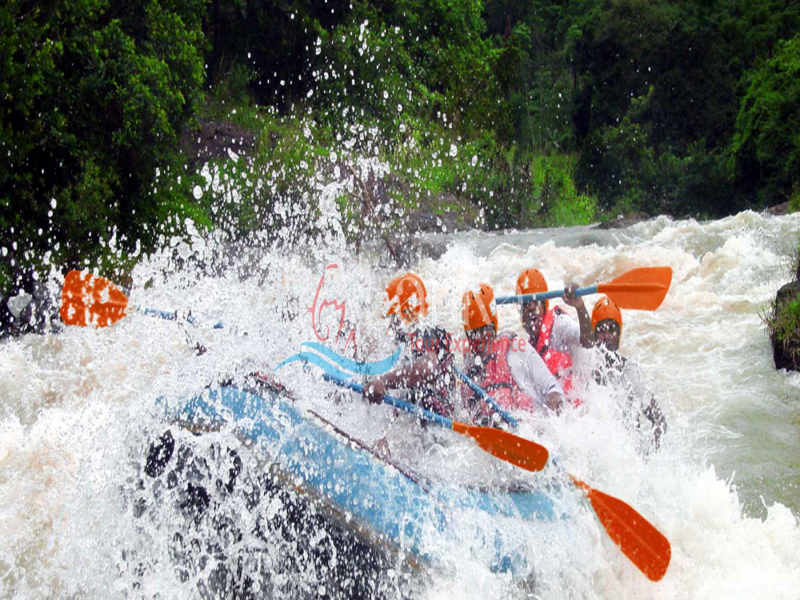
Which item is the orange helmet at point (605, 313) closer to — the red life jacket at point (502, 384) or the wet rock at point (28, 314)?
the red life jacket at point (502, 384)

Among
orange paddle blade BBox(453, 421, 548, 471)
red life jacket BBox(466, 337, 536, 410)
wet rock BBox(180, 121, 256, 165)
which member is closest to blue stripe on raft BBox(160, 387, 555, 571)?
orange paddle blade BBox(453, 421, 548, 471)

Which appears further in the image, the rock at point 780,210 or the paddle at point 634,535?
the rock at point 780,210

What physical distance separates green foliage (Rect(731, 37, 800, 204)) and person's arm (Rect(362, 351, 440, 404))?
11.6 metres

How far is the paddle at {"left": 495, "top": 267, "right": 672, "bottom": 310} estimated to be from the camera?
4.59 m

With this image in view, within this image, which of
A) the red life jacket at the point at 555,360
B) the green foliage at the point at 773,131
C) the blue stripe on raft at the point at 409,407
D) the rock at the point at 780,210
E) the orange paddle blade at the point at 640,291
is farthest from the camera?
the green foliage at the point at 773,131

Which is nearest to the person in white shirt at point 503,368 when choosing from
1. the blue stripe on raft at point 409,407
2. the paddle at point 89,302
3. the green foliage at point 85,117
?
the blue stripe on raft at point 409,407

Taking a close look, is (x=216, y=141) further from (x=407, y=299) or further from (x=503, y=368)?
(x=503, y=368)

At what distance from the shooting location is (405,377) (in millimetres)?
4059

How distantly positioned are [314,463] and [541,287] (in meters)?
1.84

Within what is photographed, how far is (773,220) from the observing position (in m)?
10.0

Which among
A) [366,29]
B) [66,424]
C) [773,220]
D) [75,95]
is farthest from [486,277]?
[366,29]

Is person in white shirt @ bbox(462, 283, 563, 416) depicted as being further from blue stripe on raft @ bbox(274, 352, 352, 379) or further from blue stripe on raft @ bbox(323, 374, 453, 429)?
blue stripe on raft @ bbox(274, 352, 352, 379)

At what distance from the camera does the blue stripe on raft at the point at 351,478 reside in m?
3.43

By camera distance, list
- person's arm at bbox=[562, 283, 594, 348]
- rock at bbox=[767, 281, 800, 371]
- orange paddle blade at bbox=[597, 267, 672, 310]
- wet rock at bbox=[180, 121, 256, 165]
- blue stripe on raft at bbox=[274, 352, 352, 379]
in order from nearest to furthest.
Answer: blue stripe on raft at bbox=[274, 352, 352, 379] < person's arm at bbox=[562, 283, 594, 348] < orange paddle blade at bbox=[597, 267, 672, 310] < rock at bbox=[767, 281, 800, 371] < wet rock at bbox=[180, 121, 256, 165]
